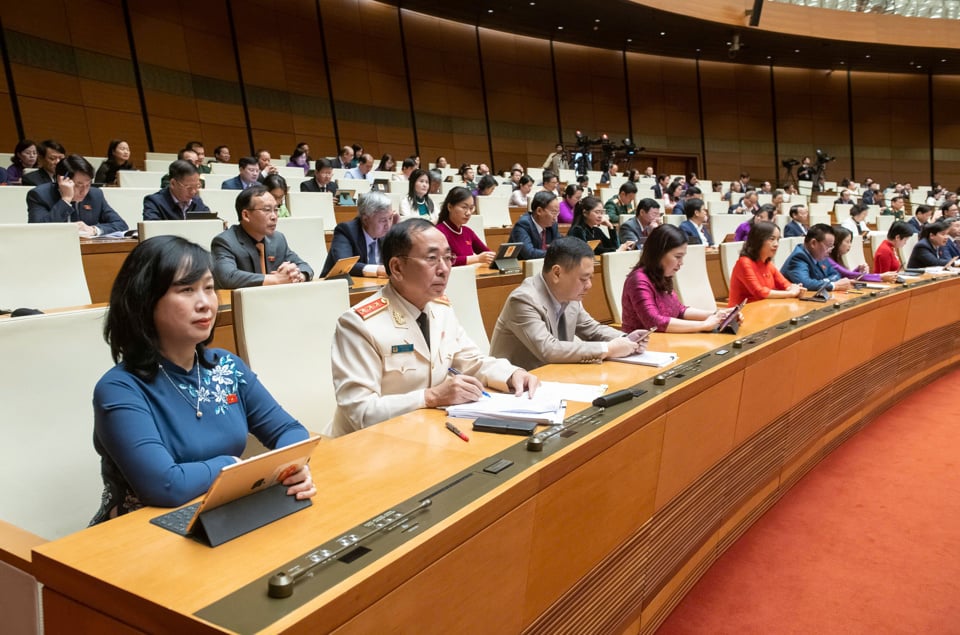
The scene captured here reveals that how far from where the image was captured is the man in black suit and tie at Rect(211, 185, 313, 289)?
2658mm

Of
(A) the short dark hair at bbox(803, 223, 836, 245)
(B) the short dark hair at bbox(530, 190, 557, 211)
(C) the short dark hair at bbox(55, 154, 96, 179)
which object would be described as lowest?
(A) the short dark hair at bbox(803, 223, 836, 245)

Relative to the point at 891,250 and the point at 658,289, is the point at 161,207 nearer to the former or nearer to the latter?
the point at 658,289

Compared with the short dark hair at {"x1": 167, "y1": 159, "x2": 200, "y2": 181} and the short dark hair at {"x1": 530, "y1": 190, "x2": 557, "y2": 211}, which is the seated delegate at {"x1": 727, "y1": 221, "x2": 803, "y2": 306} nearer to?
the short dark hair at {"x1": 530, "y1": 190, "x2": 557, "y2": 211}

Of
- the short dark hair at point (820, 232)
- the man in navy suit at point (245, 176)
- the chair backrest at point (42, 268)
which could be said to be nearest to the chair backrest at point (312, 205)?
the man in navy suit at point (245, 176)

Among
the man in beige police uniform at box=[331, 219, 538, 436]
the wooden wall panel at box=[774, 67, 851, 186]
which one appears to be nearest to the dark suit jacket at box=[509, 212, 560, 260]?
the man in beige police uniform at box=[331, 219, 538, 436]

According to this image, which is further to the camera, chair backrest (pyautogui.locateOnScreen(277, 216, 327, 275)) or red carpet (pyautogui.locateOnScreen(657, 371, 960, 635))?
chair backrest (pyautogui.locateOnScreen(277, 216, 327, 275))

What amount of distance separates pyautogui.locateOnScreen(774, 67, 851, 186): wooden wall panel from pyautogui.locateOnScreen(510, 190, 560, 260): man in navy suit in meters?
11.8

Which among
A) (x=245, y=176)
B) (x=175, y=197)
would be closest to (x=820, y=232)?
(x=175, y=197)

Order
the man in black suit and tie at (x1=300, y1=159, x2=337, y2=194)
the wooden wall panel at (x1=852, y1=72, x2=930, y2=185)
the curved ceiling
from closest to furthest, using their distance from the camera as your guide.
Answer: the man in black suit and tie at (x1=300, y1=159, x2=337, y2=194), the curved ceiling, the wooden wall panel at (x1=852, y1=72, x2=930, y2=185)

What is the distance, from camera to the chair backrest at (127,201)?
3.98 meters

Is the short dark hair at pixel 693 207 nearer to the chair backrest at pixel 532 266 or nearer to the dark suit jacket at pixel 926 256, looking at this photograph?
the dark suit jacket at pixel 926 256

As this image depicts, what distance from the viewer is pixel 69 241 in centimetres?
250

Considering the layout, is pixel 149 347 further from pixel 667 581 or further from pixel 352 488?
pixel 667 581

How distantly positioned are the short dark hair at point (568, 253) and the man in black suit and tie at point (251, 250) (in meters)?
1.08
